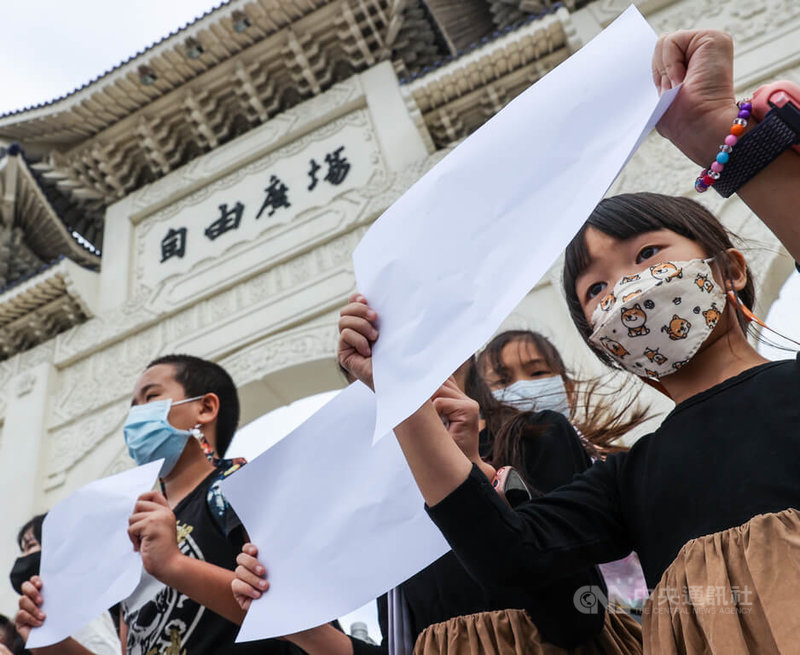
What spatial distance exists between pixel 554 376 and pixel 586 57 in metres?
0.77

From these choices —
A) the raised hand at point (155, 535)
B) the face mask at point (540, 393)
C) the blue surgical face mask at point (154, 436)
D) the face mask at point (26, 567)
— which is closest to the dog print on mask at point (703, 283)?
the face mask at point (540, 393)

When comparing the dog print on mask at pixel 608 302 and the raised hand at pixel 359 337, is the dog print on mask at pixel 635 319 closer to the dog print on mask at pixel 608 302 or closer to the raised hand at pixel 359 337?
the dog print on mask at pixel 608 302

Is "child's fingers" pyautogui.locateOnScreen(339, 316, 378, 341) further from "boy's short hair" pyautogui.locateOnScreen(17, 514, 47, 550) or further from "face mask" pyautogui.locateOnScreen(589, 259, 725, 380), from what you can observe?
"boy's short hair" pyautogui.locateOnScreen(17, 514, 47, 550)

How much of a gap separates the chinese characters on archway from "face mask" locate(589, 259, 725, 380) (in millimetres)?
3880

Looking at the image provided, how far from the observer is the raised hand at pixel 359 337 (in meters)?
0.76

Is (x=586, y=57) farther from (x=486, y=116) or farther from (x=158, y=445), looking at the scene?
(x=486, y=116)

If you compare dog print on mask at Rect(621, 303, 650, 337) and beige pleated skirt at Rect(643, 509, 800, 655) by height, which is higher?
dog print on mask at Rect(621, 303, 650, 337)

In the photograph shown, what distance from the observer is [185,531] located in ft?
4.31

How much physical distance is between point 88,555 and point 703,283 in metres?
1.10

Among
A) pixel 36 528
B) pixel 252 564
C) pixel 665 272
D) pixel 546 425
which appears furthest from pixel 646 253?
pixel 36 528

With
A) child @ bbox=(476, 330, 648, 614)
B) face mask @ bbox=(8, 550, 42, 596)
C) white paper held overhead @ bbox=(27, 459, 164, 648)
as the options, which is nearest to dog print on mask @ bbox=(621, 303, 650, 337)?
child @ bbox=(476, 330, 648, 614)

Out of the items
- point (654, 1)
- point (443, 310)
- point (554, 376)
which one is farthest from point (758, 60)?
point (443, 310)

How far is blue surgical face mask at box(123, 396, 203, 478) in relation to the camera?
1.53 m

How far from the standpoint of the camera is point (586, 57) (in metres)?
0.78
